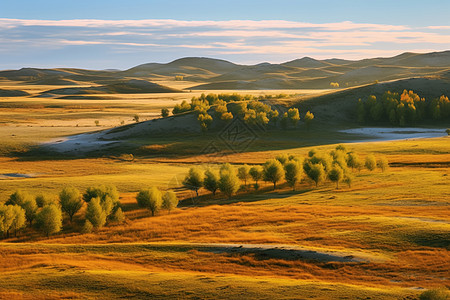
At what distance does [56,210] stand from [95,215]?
17.0 feet

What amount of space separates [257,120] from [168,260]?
123681 mm

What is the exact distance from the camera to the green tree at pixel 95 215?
210 ft

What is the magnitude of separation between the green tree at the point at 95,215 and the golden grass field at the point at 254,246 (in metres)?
1.11

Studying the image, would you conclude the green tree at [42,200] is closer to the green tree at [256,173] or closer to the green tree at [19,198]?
the green tree at [19,198]

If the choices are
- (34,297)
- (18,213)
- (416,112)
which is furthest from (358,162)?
(416,112)

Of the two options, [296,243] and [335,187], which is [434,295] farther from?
[335,187]

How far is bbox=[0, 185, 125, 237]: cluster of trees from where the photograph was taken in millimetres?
60969

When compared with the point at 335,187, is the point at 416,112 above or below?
above

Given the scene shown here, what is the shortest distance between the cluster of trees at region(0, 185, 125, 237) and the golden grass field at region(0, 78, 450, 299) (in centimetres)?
165

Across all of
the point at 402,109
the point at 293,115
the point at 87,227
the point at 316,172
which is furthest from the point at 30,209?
the point at 402,109

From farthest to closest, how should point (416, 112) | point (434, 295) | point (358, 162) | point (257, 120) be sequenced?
1. point (416, 112)
2. point (257, 120)
3. point (358, 162)
4. point (434, 295)

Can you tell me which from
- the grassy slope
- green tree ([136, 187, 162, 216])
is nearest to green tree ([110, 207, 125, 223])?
A: the grassy slope

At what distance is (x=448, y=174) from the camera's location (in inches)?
3278

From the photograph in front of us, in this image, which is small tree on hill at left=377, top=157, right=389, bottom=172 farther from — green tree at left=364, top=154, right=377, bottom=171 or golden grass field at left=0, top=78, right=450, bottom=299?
golden grass field at left=0, top=78, right=450, bottom=299
